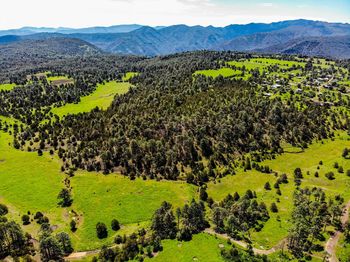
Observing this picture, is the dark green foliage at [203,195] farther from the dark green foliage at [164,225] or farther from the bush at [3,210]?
the bush at [3,210]

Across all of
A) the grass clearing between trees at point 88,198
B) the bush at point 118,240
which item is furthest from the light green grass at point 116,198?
the bush at point 118,240

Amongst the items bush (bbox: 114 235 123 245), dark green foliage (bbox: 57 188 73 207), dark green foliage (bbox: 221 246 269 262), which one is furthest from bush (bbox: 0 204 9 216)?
dark green foliage (bbox: 221 246 269 262)

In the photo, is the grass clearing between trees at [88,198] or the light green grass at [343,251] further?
the grass clearing between trees at [88,198]

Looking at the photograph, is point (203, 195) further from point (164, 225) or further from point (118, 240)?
point (118, 240)

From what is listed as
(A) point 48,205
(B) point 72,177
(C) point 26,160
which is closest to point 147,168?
(B) point 72,177

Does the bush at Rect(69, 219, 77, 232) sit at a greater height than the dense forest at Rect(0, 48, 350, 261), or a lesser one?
lesser

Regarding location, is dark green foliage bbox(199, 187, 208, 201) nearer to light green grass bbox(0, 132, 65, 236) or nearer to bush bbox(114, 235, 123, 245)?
bush bbox(114, 235, 123, 245)
